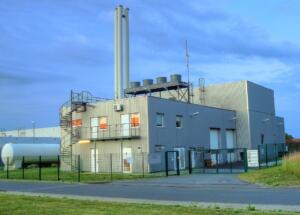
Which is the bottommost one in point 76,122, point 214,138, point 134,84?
point 214,138

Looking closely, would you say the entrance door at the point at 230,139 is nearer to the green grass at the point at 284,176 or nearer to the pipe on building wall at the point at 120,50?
the pipe on building wall at the point at 120,50

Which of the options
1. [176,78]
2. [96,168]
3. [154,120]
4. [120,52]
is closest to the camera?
[154,120]

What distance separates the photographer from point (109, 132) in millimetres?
48906

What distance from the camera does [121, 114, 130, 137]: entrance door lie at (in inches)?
1864

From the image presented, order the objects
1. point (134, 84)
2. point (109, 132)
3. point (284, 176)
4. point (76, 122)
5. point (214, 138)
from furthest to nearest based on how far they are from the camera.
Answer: point (134, 84), point (214, 138), point (76, 122), point (109, 132), point (284, 176)

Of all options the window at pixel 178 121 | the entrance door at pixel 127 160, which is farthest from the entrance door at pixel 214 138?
the entrance door at pixel 127 160

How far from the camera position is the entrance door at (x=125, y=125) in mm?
47344

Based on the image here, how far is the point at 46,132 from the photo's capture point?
93.6 meters

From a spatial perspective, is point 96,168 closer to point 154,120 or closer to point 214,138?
point 154,120

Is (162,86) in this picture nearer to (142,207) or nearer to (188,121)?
(188,121)

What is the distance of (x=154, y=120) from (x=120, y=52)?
1634cm

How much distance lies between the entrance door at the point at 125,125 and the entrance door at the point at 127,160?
5.17 feet

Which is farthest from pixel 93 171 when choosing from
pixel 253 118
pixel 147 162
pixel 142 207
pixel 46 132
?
pixel 46 132

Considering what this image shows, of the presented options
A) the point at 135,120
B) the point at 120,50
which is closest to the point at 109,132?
the point at 135,120
